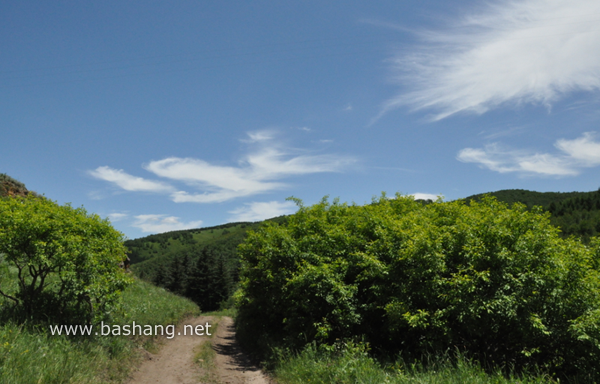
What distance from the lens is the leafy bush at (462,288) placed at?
8.95m

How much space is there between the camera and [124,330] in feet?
38.3

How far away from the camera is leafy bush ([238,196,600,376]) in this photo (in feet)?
29.3

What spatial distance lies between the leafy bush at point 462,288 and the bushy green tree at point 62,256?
6.17 metres

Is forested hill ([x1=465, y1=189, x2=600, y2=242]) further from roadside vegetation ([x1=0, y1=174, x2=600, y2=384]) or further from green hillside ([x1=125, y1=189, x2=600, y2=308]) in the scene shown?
roadside vegetation ([x1=0, y1=174, x2=600, y2=384])

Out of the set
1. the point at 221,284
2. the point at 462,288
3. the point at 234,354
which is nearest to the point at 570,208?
the point at 221,284

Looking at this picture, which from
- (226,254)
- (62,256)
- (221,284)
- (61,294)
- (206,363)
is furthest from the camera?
(226,254)

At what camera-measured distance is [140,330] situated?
13.3 meters

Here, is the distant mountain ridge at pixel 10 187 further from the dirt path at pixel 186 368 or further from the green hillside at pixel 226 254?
the dirt path at pixel 186 368

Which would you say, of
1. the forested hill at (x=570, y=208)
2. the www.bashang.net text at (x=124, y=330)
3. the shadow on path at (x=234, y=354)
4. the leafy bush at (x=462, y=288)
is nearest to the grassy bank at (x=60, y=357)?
the www.bashang.net text at (x=124, y=330)

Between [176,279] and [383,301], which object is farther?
[176,279]

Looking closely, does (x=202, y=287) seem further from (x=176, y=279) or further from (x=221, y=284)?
(x=176, y=279)

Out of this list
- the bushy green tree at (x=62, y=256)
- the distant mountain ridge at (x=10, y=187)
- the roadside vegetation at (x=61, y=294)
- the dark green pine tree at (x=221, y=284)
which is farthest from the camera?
the dark green pine tree at (x=221, y=284)

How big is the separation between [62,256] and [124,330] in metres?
4.83

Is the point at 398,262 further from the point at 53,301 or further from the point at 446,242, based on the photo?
the point at 53,301
